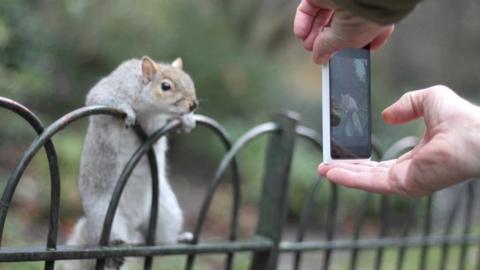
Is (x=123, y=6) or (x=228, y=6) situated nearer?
(x=123, y=6)

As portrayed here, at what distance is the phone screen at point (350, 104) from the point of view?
5.00 feet

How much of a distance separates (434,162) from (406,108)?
29cm

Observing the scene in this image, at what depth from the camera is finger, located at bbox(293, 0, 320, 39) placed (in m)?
1.62

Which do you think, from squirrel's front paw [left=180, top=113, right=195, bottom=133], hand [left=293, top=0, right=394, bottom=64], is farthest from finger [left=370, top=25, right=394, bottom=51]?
squirrel's front paw [left=180, top=113, right=195, bottom=133]

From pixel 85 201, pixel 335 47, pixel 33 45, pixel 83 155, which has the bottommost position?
pixel 85 201

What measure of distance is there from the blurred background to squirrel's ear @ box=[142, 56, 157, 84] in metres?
1.64

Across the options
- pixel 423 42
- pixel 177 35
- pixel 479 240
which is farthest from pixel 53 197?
pixel 423 42

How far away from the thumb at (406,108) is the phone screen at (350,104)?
0.21ft

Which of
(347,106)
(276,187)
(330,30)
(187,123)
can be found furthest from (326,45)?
(276,187)

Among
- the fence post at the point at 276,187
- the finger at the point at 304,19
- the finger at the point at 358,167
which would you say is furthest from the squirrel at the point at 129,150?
the finger at the point at 358,167

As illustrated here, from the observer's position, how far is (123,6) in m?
5.69

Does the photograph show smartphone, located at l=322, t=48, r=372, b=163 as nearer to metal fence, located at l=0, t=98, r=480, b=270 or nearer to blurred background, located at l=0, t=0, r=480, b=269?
metal fence, located at l=0, t=98, r=480, b=270

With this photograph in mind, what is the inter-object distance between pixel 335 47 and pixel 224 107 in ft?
16.8

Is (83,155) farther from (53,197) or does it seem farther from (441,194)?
(441,194)
